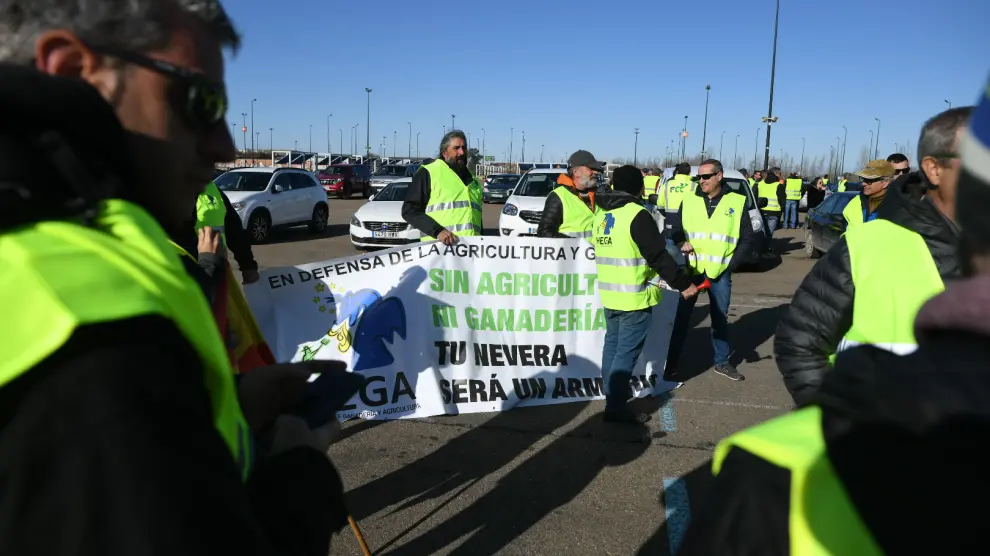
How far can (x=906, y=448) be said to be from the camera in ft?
2.53

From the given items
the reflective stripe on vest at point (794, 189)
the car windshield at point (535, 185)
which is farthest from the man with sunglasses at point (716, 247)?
the reflective stripe on vest at point (794, 189)

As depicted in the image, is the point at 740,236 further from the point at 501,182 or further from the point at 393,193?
the point at 501,182

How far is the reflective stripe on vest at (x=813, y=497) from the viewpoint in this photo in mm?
797

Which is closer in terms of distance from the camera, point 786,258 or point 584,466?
point 584,466

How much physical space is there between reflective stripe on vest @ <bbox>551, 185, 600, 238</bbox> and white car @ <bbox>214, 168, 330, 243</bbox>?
35.3ft

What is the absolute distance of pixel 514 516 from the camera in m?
3.89

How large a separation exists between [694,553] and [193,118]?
1.04 m

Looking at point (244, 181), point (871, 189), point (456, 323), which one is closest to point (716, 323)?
point (871, 189)

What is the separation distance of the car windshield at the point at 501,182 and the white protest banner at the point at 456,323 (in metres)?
26.2

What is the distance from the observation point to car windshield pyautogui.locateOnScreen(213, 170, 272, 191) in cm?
1706

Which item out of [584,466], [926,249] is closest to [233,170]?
[584,466]

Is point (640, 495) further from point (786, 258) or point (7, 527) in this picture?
point (786, 258)

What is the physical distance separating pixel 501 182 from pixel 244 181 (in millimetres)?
16554

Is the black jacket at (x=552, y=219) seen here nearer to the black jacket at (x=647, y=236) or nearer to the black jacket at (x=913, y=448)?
the black jacket at (x=647, y=236)
